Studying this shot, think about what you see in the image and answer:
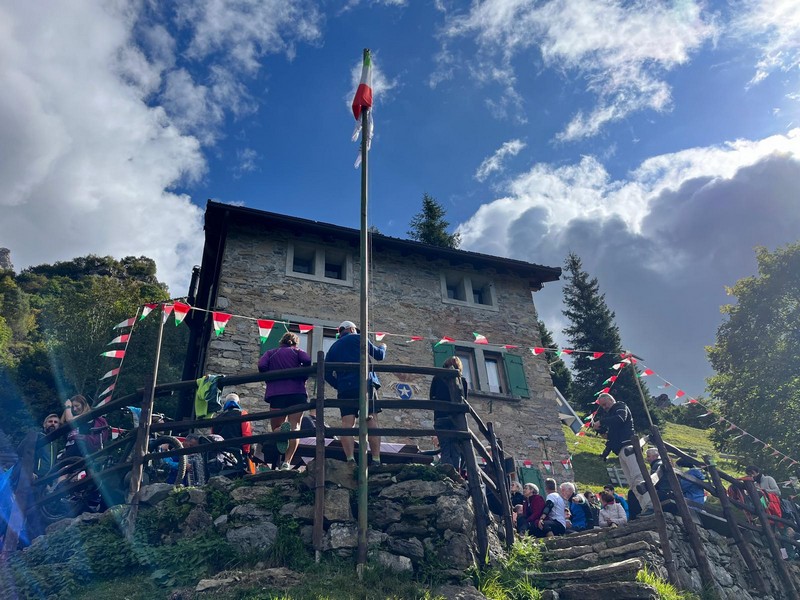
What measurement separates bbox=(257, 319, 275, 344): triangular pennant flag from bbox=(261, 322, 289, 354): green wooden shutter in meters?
0.15

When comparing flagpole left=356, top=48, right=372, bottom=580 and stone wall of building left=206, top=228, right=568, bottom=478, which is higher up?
stone wall of building left=206, top=228, right=568, bottom=478

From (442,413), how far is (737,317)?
73.4ft

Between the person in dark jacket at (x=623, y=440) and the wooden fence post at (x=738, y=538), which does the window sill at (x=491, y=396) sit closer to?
the person in dark jacket at (x=623, y=440)

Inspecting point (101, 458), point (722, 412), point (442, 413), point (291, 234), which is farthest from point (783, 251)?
point (101, 458)

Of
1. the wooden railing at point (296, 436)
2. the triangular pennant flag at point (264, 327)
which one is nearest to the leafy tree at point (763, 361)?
the triangular pennant flag at point (264, 327)

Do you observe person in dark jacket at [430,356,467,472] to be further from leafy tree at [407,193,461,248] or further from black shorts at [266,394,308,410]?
leafy tree at [407,193,461,248]

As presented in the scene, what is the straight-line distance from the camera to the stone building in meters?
13.9

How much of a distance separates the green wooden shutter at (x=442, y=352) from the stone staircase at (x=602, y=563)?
7368 millimetres

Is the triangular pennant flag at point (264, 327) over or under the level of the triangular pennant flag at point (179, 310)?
over

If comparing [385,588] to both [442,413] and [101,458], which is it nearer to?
[442,413]

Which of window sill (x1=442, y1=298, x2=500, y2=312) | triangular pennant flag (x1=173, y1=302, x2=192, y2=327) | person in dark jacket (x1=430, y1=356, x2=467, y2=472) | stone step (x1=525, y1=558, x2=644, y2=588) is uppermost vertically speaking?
window sill (x1=442, y1=298, x2=500, y2=312)

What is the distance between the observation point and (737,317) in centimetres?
2520

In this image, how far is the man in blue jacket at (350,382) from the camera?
654 cm

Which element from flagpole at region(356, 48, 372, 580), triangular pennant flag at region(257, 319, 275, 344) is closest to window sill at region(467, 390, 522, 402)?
triangular pennant flag at region(257, 319, 275, 344)
